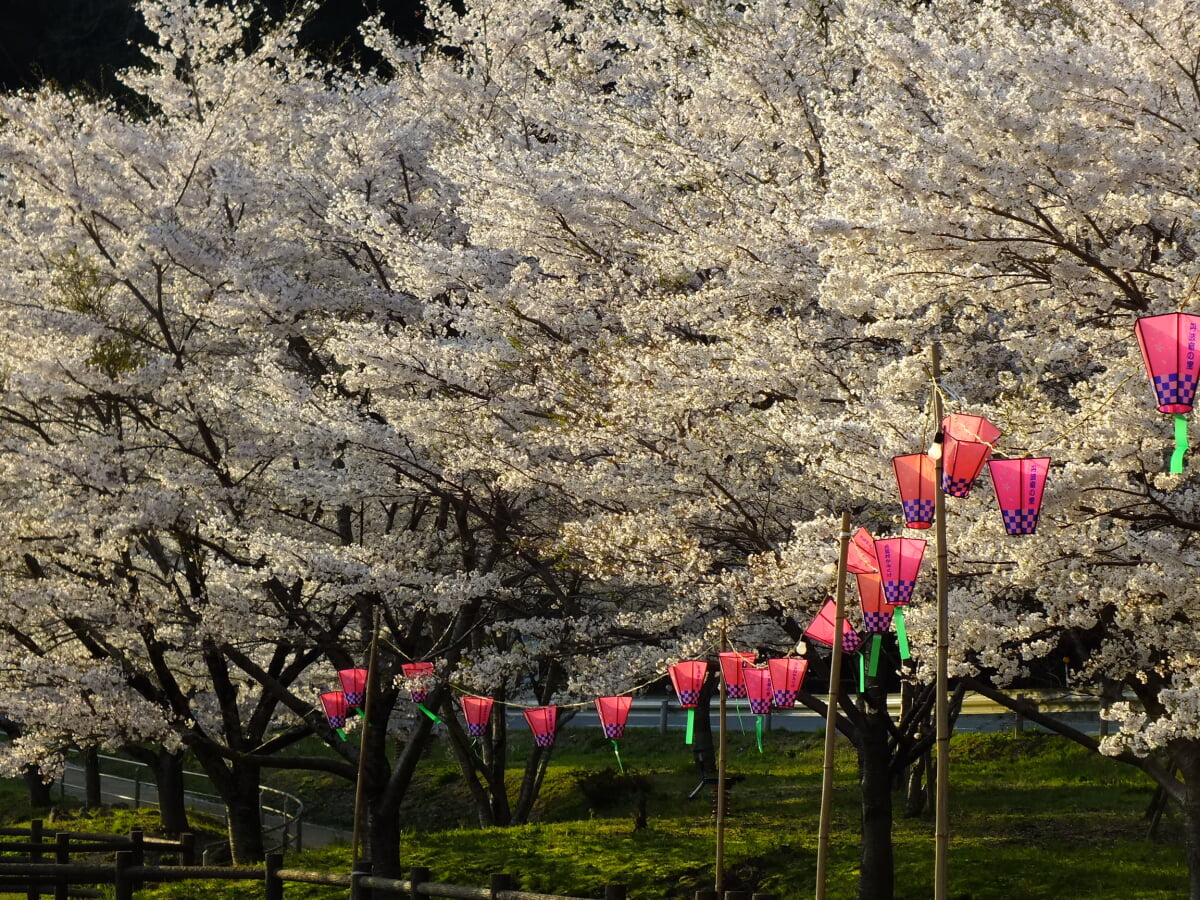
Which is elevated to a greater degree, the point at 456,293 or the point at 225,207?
the point at 225,207

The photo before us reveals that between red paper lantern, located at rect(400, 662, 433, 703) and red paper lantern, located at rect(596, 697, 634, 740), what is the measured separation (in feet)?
5.73

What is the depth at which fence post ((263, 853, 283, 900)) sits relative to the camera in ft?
32.4

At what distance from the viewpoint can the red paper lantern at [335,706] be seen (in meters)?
12.7

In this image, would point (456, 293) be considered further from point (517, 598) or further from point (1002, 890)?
point (1002, 890)

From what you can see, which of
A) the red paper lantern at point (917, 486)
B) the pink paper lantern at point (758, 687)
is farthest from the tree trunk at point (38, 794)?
the red paper lantern at point (917, 486)

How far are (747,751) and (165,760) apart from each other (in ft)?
34.2

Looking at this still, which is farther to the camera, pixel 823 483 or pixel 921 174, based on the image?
pixel 823 483

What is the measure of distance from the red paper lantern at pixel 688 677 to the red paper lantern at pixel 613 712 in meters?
0.97

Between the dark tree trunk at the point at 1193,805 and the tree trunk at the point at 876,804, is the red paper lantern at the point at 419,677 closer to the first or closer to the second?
the tree trunk at the point at 876,804

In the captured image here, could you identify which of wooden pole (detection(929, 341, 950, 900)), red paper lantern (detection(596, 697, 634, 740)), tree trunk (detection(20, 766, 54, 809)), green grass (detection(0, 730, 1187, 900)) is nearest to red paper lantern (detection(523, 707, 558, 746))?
red paper lantern (detection(596, 697, 634, 740))

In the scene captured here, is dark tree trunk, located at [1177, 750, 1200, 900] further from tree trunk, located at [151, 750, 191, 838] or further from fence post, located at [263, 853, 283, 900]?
tree trunk, located at [151, 750, 191, 838]

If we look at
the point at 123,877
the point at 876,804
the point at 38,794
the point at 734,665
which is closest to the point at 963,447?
the point at 734,665

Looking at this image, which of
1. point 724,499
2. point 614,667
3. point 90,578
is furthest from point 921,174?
point 90,578

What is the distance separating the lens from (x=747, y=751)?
78.4ft
